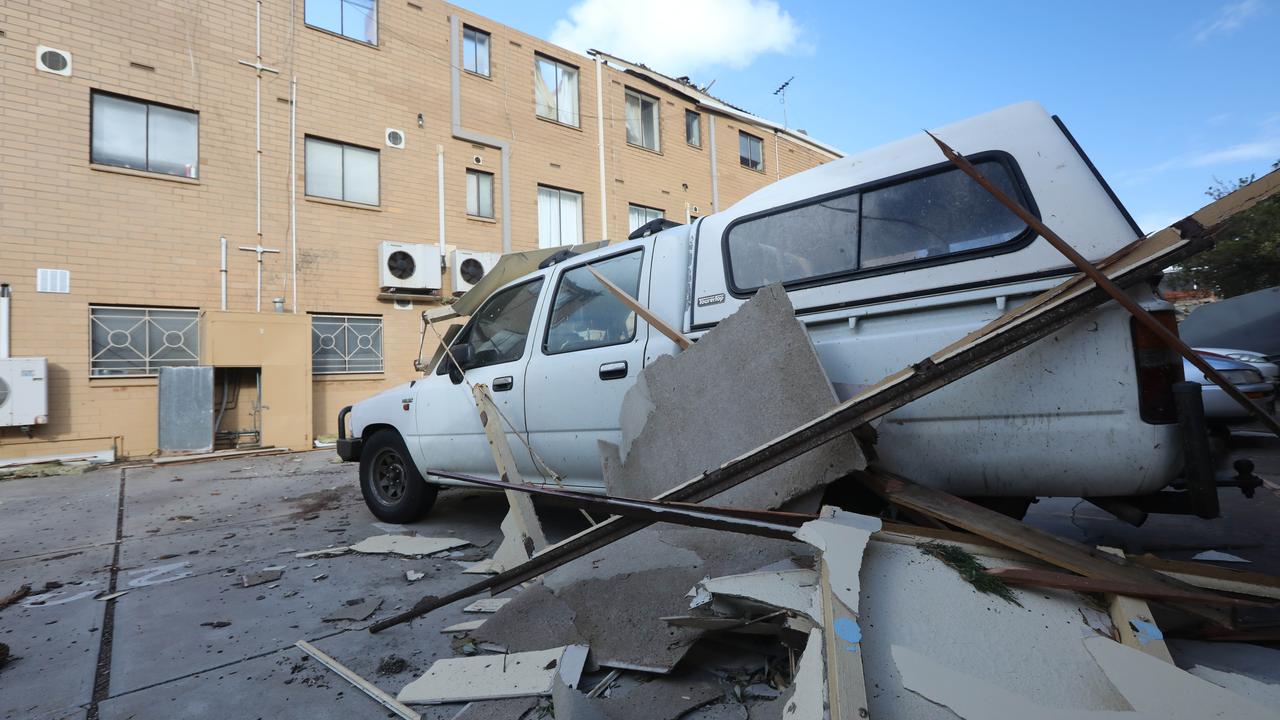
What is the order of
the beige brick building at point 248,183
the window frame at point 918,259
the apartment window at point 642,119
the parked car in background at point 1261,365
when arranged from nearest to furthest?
the window frame at point 918,259
the parked car in background at point 1261,365
the beige brick building at point 248,183
the apartment window at point 642,119

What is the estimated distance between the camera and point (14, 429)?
8641 millimetres

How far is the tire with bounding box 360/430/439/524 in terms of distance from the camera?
15.1ft

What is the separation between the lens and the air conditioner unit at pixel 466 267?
12.2 meters

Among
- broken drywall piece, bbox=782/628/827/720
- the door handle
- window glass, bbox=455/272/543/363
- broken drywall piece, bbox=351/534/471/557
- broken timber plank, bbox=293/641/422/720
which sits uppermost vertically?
window glass, bbox=455/272/543/363

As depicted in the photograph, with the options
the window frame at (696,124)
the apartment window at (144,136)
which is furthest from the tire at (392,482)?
the window frame at (696,124)

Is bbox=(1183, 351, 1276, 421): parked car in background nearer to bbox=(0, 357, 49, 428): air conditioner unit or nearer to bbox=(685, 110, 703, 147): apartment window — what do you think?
bbox=(685, 110, 703, 147): apartment window

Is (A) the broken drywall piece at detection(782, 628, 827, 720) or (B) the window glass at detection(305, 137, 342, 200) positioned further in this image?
(B) the window glass at detection(305, 137, 342, 200)

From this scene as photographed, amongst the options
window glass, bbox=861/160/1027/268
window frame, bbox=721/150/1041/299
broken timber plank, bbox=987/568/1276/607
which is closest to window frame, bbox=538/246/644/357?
window frame, bbox=721/150/1041/299

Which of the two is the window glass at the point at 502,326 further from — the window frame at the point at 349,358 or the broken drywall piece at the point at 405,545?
the window frame at the point at 349,358

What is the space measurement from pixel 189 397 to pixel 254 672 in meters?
9.09

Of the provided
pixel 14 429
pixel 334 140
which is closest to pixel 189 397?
→ pixel 14 429

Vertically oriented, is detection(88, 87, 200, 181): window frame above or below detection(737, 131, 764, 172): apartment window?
below

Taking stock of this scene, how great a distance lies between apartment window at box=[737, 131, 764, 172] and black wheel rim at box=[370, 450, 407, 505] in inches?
639

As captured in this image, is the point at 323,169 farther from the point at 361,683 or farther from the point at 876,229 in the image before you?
the point at 876,229
